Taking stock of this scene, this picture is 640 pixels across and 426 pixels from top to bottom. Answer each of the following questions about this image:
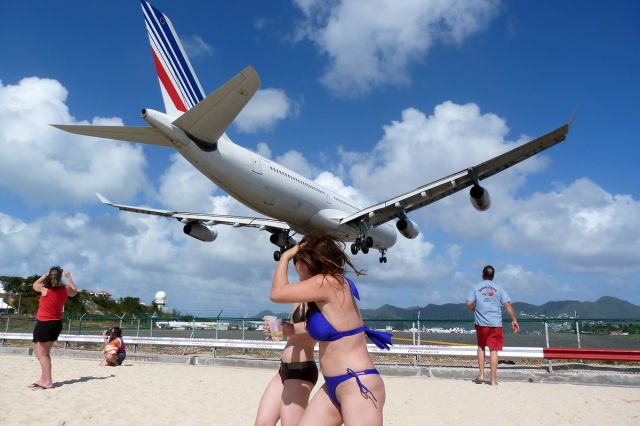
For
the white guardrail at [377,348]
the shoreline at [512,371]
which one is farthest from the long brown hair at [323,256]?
the shoreline at [512,371]

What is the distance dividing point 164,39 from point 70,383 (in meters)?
13.7

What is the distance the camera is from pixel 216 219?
22656 millimetres

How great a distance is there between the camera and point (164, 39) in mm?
18891

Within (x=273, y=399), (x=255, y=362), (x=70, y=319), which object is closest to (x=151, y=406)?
(x=273, y=399)

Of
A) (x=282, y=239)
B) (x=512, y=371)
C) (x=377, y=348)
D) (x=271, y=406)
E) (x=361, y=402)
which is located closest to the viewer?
(x=361, y=402)

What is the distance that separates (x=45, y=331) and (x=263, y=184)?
10397mm

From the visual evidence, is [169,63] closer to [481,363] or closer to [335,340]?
[481,363]

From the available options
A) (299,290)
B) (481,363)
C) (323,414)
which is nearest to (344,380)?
(323,414)

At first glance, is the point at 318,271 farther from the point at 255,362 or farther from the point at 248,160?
the point at 248,160

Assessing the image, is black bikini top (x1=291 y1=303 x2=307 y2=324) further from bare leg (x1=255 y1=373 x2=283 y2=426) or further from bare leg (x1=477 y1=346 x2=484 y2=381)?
bare leg (x1=477 y1=346 x2=484 y2=381)

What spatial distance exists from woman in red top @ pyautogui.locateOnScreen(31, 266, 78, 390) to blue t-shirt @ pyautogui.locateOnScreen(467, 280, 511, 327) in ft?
22.8

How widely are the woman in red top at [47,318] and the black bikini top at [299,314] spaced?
18.7ft

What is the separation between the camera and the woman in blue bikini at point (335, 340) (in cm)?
296

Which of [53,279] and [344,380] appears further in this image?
[53,279]
